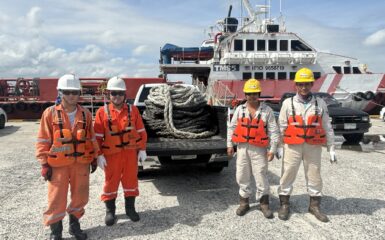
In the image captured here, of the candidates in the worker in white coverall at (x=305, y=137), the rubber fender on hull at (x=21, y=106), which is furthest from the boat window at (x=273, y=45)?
the worker in white coverall at (x=305, y=137)

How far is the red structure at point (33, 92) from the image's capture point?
1883 centimetres

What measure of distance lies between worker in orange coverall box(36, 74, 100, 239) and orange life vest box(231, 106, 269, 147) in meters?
1.86

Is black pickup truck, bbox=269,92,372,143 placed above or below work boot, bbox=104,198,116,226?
above

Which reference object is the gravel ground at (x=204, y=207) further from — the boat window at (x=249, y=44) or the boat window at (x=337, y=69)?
the boat window at (x=337, y=69)

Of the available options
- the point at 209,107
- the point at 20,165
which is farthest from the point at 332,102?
the point at 20,165

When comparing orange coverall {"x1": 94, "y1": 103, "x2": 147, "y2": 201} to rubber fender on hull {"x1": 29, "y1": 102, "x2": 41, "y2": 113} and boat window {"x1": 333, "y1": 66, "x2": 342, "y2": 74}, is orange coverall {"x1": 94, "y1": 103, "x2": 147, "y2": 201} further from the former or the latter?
boat window {"x1": 333, "y1": 66, "x2": 342, "y2": 74}

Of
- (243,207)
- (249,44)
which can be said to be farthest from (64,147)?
(249,44)

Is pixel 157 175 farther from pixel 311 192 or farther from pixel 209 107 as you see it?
pixel 311 192

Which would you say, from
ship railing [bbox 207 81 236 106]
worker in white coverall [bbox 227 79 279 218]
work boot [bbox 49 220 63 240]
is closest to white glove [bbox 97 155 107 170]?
work boot [bbox 49 220 63 240]

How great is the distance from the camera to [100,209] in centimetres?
469

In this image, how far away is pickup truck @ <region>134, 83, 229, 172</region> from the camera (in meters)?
4.98

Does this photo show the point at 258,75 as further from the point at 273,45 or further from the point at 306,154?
the point at 306,154

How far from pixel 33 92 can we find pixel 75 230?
17574mm

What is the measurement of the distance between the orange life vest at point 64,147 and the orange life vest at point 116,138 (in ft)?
1.50
